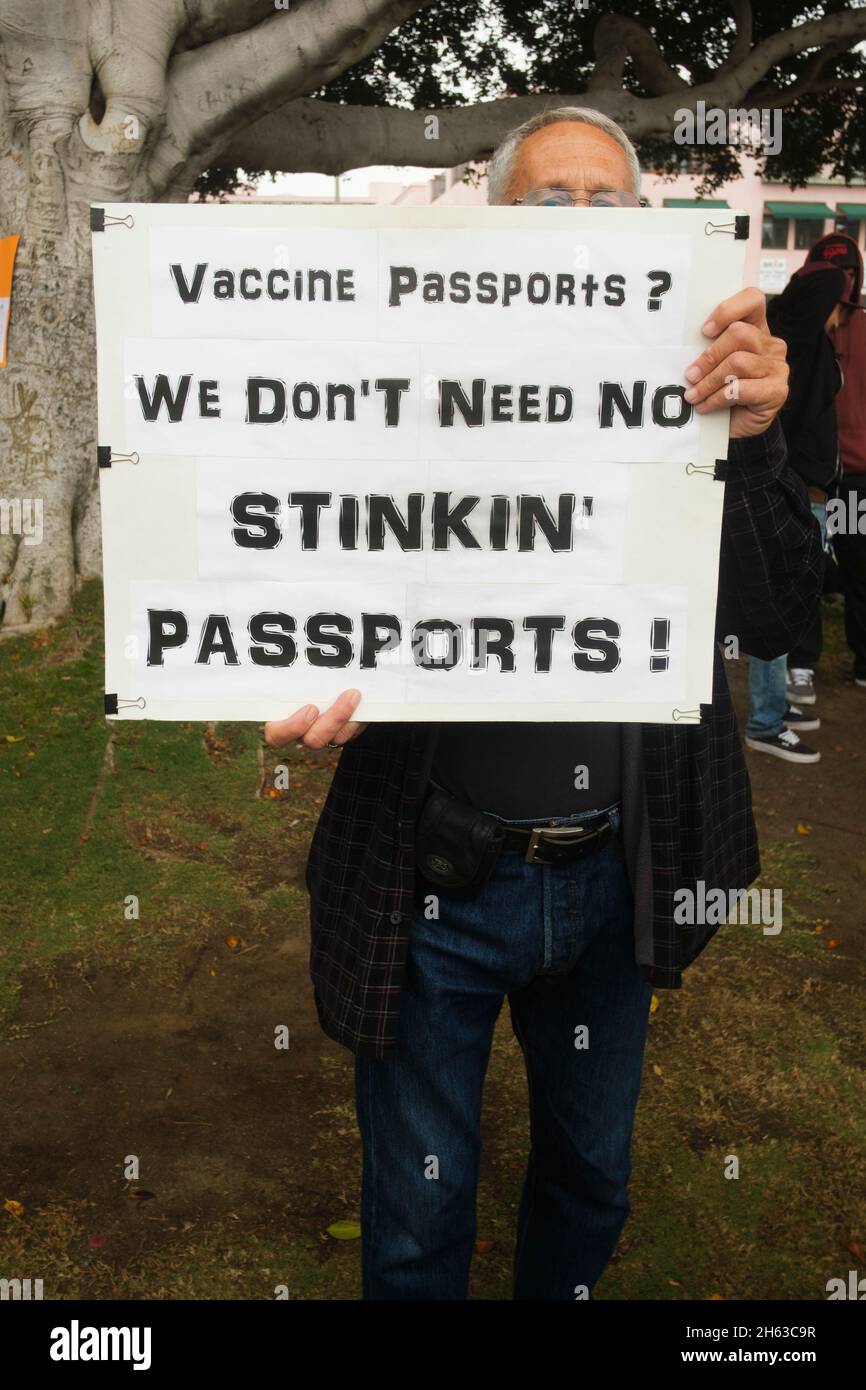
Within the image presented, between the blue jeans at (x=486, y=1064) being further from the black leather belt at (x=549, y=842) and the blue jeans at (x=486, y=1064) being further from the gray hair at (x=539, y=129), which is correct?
the gray hair at (x=539, y=129)

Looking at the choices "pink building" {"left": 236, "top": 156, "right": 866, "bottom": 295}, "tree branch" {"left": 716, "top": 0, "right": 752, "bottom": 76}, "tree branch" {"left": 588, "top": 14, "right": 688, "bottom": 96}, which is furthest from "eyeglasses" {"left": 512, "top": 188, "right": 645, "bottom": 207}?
"pink building" {"left": 236, "top": 156, "right": 866, "bottom": 295}

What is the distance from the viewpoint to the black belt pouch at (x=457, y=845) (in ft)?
6.90

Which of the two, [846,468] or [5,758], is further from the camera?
[846,468]

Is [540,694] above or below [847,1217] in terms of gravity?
above

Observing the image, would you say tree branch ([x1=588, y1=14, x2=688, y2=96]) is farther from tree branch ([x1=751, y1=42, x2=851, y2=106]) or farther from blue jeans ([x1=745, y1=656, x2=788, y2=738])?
blue jeans ([x1=745, y1=656, x2=788, y2=738])

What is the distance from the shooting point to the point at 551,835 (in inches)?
85.0

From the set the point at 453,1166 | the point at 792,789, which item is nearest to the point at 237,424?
the point at 453,1166

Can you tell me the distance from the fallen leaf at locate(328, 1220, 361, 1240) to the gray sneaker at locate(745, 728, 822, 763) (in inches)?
157

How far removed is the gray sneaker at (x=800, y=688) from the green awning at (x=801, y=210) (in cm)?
4187

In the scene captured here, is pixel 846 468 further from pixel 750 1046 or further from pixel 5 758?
pixel 5 758

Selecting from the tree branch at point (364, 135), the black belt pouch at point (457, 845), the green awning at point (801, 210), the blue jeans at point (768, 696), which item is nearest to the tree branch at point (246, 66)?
the tree branch at point (364, 135)

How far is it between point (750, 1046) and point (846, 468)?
4287 mm

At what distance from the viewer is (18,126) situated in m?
6.51

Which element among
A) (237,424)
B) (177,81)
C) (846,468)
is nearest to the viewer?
(237,424)
